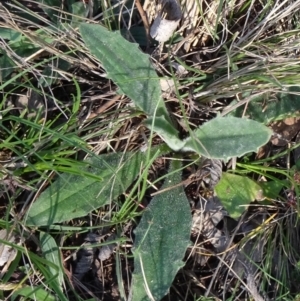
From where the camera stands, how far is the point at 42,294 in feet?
4.42

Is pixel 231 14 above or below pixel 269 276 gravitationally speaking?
above

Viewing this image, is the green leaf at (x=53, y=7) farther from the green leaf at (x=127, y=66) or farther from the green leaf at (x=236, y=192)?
the green leaf at (x=236, y=192)

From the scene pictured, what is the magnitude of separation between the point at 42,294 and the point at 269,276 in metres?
0.60

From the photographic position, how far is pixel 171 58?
4.59 ft

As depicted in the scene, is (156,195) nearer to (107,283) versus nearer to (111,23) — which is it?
(107,283)

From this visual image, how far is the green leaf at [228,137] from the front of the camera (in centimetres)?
122

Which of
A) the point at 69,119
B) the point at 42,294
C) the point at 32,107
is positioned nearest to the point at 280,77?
the point at 69,119

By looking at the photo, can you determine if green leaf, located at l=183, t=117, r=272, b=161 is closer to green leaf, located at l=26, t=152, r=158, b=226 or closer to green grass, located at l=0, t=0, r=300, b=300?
green grass, located at l=0, t=0, r=300, b=300

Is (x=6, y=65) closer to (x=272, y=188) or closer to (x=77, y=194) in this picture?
(x=77, y=194)

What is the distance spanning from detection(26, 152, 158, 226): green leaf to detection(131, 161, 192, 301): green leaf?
0.11 m

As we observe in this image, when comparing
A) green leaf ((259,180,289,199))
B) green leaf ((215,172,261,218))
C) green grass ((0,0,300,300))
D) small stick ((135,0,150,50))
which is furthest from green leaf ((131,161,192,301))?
small stick ((135,0,150,50))

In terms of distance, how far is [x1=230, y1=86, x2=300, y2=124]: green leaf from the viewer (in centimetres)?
136

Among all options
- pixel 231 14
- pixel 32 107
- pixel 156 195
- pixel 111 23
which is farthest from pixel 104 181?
pixel 231 14

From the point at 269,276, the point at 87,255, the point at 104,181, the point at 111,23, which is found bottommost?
the point at 269,276
